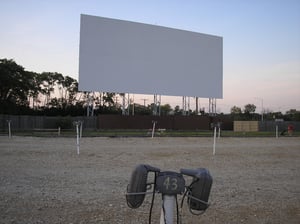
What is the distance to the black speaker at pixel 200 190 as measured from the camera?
131 inches

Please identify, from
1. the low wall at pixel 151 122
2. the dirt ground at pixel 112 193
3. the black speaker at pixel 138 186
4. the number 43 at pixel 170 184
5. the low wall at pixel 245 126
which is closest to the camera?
the number 43 at pixel 170 184

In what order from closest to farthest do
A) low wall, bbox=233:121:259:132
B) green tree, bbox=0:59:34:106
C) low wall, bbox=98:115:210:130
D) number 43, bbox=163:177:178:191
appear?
1. number 43, bbox=163:177:178:191
2. low wall, bbox=98:115:210:130
3. low wall, bbox=233:121:259:132
4. green tree, bbox=0:59:34:106

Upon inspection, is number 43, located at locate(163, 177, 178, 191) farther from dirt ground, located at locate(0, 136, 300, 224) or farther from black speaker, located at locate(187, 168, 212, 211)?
dirt ground, located at locate(0, 136, 300, 224)

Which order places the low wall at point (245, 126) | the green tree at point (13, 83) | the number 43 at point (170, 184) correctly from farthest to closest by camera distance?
the green tree at point (13, 83) → the low wall at point (245, 126) → the number 43 at point (170, 184)

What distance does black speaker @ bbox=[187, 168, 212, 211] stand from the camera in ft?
10.9

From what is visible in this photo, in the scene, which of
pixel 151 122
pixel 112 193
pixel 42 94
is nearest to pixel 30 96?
pixel 42 94

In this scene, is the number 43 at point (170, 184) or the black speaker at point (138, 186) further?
the black speaker at point (138, 186)

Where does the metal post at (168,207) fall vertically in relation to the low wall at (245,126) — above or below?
below

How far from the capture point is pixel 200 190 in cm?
333

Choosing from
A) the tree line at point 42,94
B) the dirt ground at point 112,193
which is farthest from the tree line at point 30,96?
the dirt ground at point 112,193

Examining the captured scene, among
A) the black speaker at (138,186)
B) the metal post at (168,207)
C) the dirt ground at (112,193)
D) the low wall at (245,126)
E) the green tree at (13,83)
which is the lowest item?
the dirt ground at (112,193)

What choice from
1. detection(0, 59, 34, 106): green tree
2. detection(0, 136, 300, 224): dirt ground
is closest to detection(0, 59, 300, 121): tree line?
detection(0, 59, 34, 106): green tree

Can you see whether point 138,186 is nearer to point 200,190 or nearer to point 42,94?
Answer: point 200,190

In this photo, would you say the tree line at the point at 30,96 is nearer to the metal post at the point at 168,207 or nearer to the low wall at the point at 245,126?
the low wall at the point at 245,126
